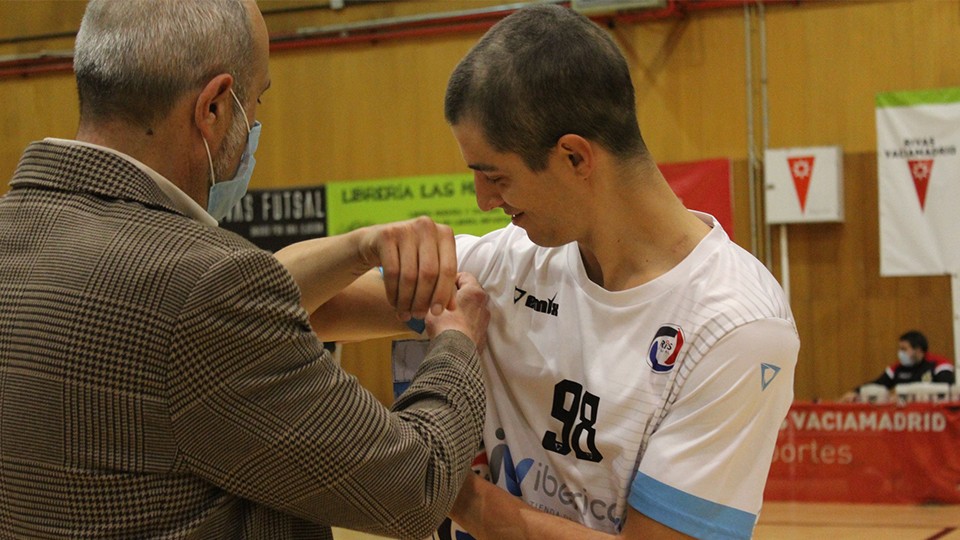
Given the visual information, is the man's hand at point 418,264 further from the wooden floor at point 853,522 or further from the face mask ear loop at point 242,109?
the wooden floor at point 853,522

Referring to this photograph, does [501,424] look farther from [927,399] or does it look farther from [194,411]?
[927,399]

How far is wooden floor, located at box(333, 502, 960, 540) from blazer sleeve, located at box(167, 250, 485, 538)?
6.03 meters

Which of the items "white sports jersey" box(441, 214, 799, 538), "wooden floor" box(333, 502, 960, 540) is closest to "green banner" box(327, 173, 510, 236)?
"wooden floor" box(333, 502, 960, 540)

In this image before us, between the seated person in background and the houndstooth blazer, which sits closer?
the houndstooth blazer

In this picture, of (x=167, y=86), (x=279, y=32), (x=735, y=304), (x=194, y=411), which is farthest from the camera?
(x=279, y=32)

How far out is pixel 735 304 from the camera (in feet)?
6.68

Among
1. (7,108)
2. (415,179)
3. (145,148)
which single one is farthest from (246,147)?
(7,108)

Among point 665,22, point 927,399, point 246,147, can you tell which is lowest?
point 927,399

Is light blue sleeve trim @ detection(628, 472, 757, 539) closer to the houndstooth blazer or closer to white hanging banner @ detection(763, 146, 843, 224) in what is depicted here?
the houndstooth blazer

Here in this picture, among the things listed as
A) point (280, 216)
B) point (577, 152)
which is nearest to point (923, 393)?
point (280, 216)

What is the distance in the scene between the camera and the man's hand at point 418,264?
6.87ft

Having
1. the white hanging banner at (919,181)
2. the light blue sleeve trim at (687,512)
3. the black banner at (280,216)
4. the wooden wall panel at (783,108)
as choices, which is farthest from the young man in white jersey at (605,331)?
the black banner at (280,216)

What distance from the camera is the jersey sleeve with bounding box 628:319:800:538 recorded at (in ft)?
6.54

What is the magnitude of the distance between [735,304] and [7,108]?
14.6 m
